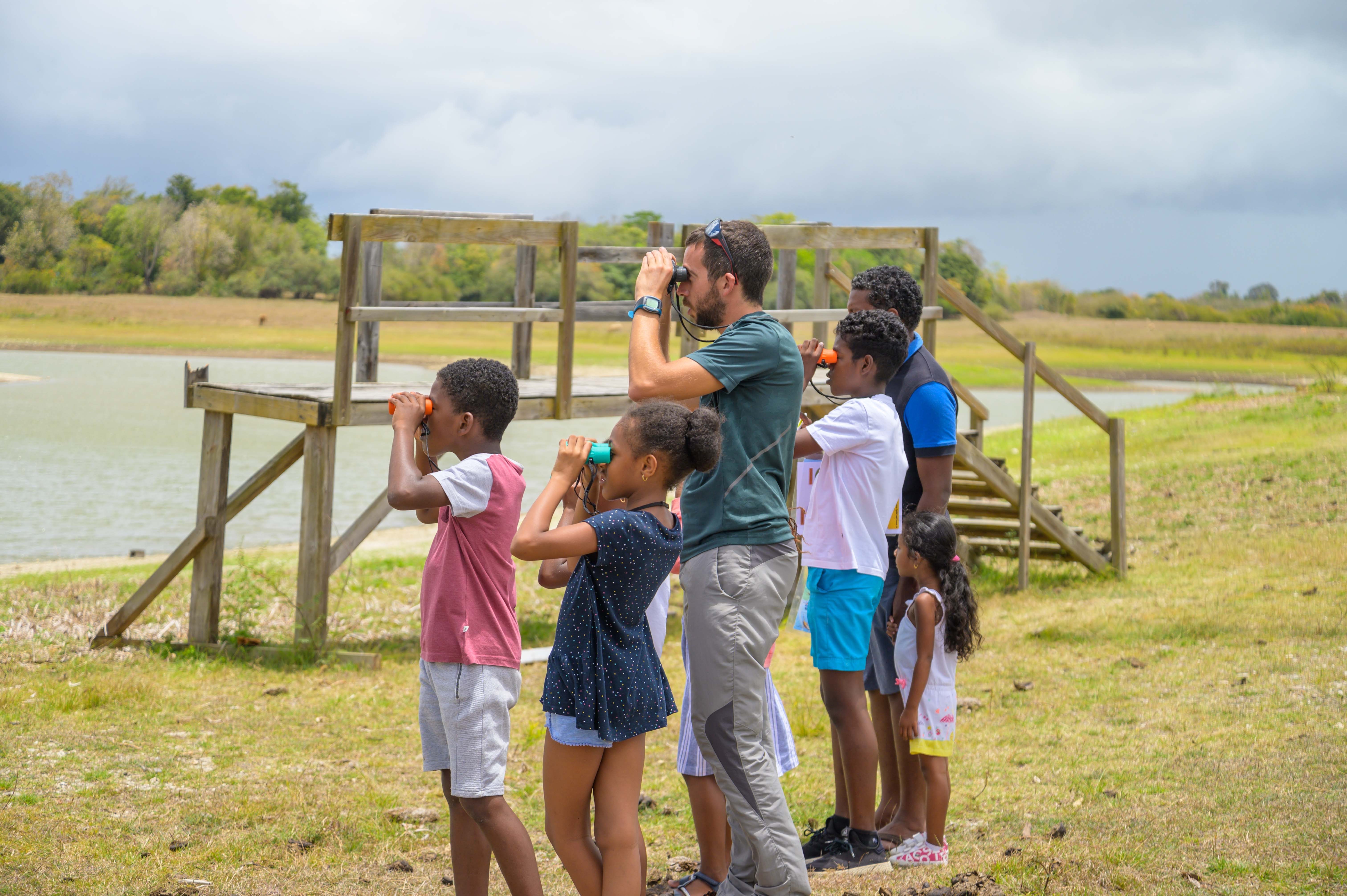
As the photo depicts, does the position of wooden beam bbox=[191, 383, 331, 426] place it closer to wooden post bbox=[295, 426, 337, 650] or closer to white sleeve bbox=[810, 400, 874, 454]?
wooden post bbox=[295, 426, 337, 650]

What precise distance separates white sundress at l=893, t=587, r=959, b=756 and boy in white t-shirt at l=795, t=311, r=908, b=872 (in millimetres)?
145

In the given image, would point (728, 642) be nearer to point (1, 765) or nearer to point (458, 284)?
point (1, 765)

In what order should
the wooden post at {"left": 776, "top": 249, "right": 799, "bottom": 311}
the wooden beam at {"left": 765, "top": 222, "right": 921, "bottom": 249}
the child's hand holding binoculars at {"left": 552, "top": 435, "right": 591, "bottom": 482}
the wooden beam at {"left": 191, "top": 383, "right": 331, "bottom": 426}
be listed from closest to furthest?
the child's hand holding binoculars at {"left": 552, "top": 435, "right": 591, "bottom": 482} → the wooden beam at {"left": 191, "top": 383, "right": 331, "bottom": 426} → the wooden beam at {"left": 765, "top": 222, "right": 921, "bottom": 249} → the wooden post at {"left": 776, "top": 249, "right": 799, "bottom": 311}

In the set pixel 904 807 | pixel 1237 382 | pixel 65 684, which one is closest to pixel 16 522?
pixel 65 684

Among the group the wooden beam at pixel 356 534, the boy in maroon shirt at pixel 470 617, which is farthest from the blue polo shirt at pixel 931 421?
the wooden beam at pixel 356 534

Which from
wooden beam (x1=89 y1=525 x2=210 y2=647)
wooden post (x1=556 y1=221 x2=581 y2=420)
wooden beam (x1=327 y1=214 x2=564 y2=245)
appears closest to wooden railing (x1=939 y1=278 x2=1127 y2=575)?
Answer: wooden post (x1=556 y1=221 x2=581 y2=420)

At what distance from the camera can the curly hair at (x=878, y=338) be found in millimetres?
4305

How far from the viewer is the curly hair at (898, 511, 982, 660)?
168 inches

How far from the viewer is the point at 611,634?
127 inches

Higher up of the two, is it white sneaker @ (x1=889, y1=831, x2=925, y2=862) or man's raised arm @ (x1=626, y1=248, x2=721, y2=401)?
man's raised arm @ (x1=626, y1=248, x2=721, y2=401)

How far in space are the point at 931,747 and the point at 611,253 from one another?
17.2 ft

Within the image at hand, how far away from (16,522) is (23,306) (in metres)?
57.9

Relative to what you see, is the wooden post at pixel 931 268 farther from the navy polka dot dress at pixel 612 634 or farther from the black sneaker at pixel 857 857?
the navy polka dot dress at pixel 612 634

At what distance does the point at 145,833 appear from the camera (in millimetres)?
4500
